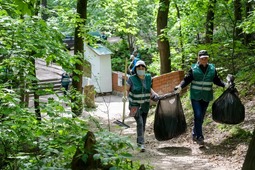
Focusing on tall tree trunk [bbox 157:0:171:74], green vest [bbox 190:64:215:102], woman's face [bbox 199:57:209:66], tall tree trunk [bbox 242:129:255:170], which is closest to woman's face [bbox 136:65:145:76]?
green vest [bbox 190:64:215:102]

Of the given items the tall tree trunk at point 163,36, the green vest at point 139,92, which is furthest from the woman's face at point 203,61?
the tall tree trunk at point 163,36

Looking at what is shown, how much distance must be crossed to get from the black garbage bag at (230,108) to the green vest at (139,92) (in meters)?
1.41

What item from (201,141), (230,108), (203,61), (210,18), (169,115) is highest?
(210,18)

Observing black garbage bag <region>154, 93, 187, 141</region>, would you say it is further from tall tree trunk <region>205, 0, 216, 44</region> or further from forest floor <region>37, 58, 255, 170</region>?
tall tree trunk <region>205, 0, 216, 44</region>

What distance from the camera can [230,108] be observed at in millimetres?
7812

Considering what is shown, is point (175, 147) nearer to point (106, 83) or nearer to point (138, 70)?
point (138, 70)

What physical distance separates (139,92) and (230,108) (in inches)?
68.5

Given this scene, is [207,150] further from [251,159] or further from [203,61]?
[251,159]

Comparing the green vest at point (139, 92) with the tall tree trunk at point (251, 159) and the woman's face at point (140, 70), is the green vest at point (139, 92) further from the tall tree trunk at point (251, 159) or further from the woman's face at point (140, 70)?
the tall tree trunk at point (251, 159)

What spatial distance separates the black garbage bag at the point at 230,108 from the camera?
7.79 metres

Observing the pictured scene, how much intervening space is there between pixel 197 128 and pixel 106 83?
14564 millimetres

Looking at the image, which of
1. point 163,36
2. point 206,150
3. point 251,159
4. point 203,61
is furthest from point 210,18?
point 251,159

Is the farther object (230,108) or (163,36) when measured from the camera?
(163,36)

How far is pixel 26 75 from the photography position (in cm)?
597
